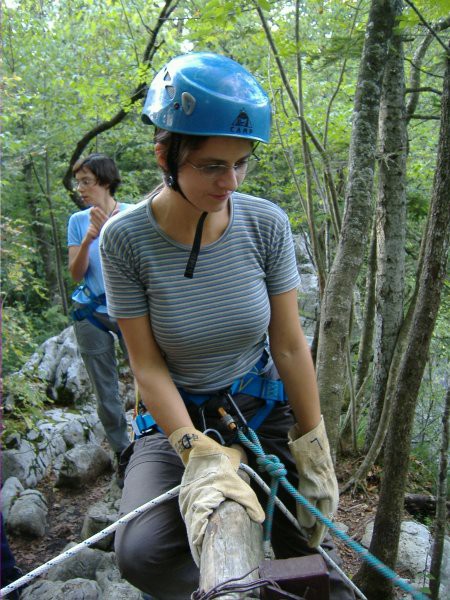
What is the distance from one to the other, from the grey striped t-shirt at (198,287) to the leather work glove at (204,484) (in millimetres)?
307

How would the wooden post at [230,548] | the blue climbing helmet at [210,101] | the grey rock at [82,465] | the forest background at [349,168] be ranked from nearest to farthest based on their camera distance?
the wooden post at [230,548], the blue climbing helmet at [210,101], the forest background at [349,168], the grey rock at [82,465]

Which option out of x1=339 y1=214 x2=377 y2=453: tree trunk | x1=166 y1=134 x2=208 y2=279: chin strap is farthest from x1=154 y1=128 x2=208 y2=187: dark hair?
x1=339 y1=214 x2=377 y2=453: tree trunk

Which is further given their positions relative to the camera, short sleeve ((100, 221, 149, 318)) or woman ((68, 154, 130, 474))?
woman ((68, 154, 130, 474))

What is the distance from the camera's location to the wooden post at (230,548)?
4.29ft

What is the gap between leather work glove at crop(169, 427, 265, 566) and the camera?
162 centimetres

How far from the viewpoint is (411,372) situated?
2.75m

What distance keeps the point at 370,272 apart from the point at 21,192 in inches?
455

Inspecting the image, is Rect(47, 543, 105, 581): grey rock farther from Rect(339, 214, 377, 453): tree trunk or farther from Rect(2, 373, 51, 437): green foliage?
Rect(339, 214, 377, 453): tree trunk

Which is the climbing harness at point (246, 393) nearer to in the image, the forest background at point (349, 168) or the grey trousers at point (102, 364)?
the forest background at point (349, 168)

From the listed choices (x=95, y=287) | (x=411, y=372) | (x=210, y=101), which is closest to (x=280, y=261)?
(x=210, y=101)

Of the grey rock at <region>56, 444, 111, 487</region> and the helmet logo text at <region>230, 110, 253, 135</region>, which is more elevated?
the helmet logo text at <region>230, 110, 253, 135</region>

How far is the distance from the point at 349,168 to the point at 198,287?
1784mm

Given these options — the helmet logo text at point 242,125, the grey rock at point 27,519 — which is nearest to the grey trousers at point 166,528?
the helmet logo text at point 242,125

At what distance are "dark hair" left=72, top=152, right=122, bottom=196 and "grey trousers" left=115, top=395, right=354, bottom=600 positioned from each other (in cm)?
284
